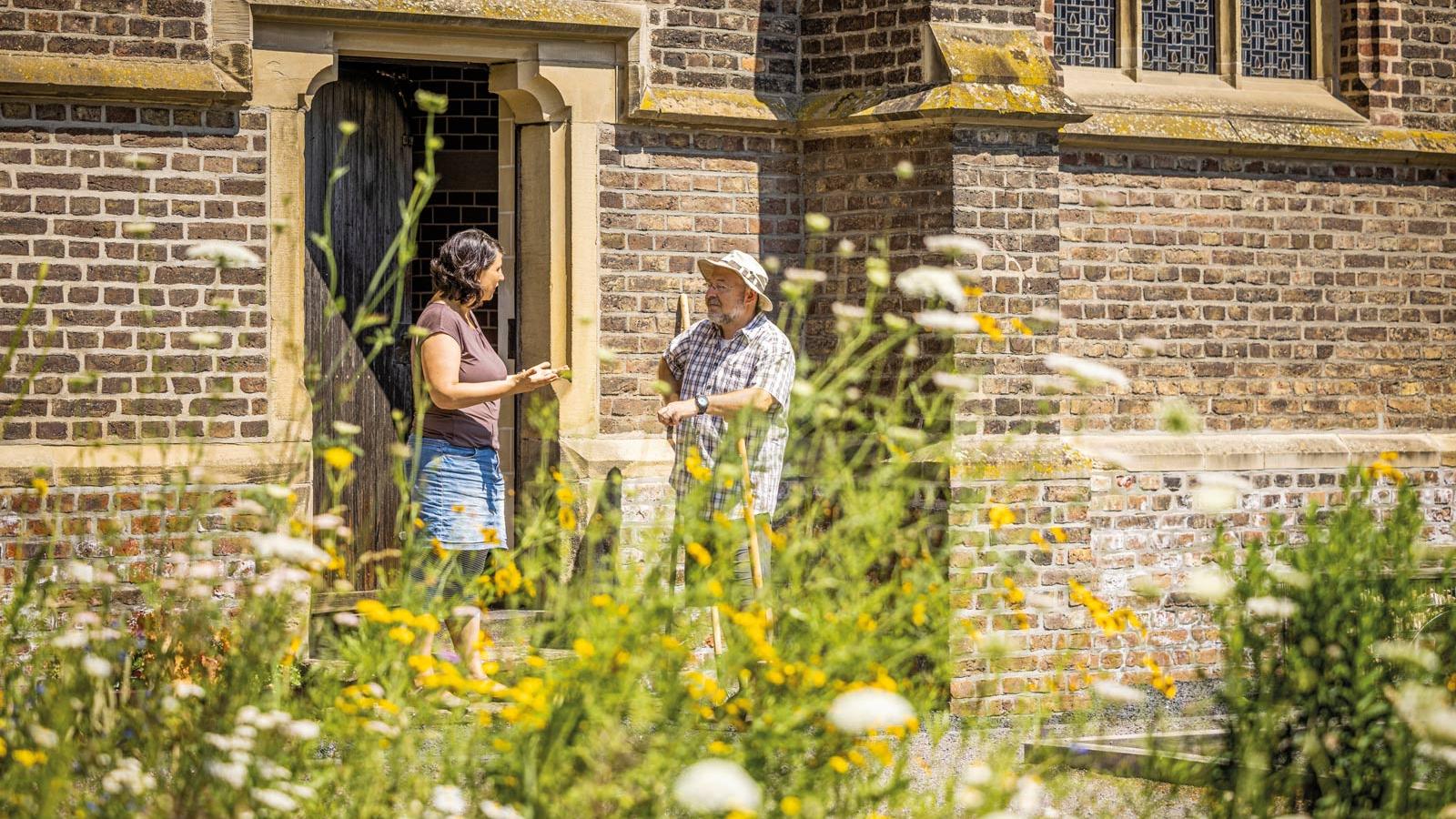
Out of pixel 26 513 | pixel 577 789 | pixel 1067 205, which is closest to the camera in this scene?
Result: pixel 577 789

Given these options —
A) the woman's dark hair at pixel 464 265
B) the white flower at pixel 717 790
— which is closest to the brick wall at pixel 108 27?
the woman's dark hair at pixel 464 265

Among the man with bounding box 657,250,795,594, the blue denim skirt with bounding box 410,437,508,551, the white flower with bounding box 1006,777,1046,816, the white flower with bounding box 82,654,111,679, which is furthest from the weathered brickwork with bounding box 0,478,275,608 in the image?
the white flower with bounding box 1006,777,1046,816

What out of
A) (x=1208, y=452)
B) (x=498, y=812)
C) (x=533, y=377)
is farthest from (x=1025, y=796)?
(x=1208, y=452)

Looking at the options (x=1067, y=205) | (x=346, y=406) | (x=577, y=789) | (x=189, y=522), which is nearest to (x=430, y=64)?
(x=346, y=406)

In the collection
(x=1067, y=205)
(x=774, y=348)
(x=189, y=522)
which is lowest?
(x=189, y=522)

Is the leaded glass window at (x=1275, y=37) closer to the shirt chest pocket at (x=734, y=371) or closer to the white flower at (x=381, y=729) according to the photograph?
the shirt chest pocket at (x=734, y=371)

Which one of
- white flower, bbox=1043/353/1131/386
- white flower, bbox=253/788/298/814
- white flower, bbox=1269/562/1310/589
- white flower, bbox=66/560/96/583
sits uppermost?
white flower, bbox=1043/353/1131/386

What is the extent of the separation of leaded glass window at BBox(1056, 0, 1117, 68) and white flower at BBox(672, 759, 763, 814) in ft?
21.3

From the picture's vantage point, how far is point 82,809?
340 cm

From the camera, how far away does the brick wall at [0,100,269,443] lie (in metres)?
6.93

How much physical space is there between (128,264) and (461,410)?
167cm

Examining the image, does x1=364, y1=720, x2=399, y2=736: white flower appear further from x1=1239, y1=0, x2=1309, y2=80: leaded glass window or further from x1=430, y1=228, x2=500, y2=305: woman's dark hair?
x1=1239, y1=0, x2=1309, y2=80: leaded glass window

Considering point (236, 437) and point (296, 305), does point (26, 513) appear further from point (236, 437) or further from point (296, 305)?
point (296, 305)

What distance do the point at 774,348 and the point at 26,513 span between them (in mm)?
2898
